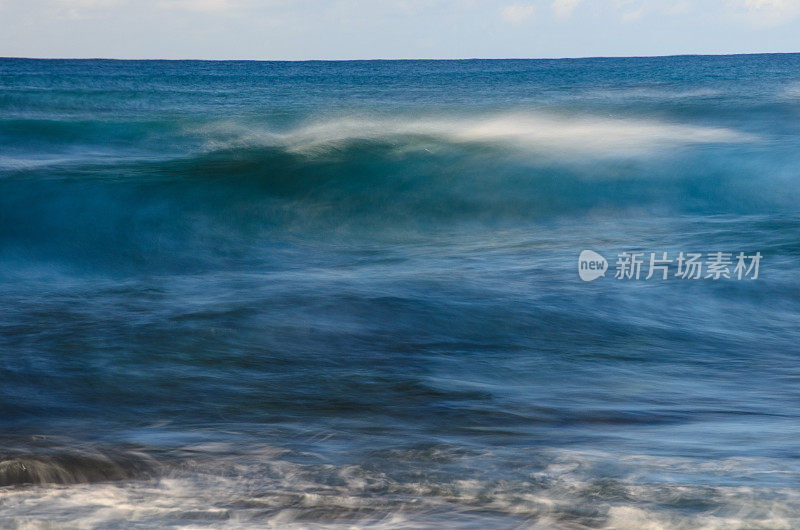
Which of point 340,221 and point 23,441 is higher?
point 340,221

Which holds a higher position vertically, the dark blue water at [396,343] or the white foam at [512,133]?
the white foam at [512,133]

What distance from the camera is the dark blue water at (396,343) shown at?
2943mm

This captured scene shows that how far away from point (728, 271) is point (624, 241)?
5.61 ft

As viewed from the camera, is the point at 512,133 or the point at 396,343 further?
the point at 512,133

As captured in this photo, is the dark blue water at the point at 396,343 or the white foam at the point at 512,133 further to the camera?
the white foam at the point at 512,133

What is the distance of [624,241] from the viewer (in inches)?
339

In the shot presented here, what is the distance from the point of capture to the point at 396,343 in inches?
201

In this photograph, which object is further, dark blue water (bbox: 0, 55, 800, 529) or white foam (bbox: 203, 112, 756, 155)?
white foam (bbox: 203, 112, 756, 155)

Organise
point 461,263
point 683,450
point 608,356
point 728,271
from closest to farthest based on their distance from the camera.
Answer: point 683,450
point 608,356
point 728,271
point 461,263

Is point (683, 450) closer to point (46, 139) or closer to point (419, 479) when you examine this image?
point (419, 479)

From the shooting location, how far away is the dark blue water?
A: 9.66ft

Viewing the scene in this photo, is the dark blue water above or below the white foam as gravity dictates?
below

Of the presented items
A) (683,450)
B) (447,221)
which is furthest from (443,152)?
(683,450)

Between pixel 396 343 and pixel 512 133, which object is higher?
pixel 512 133
